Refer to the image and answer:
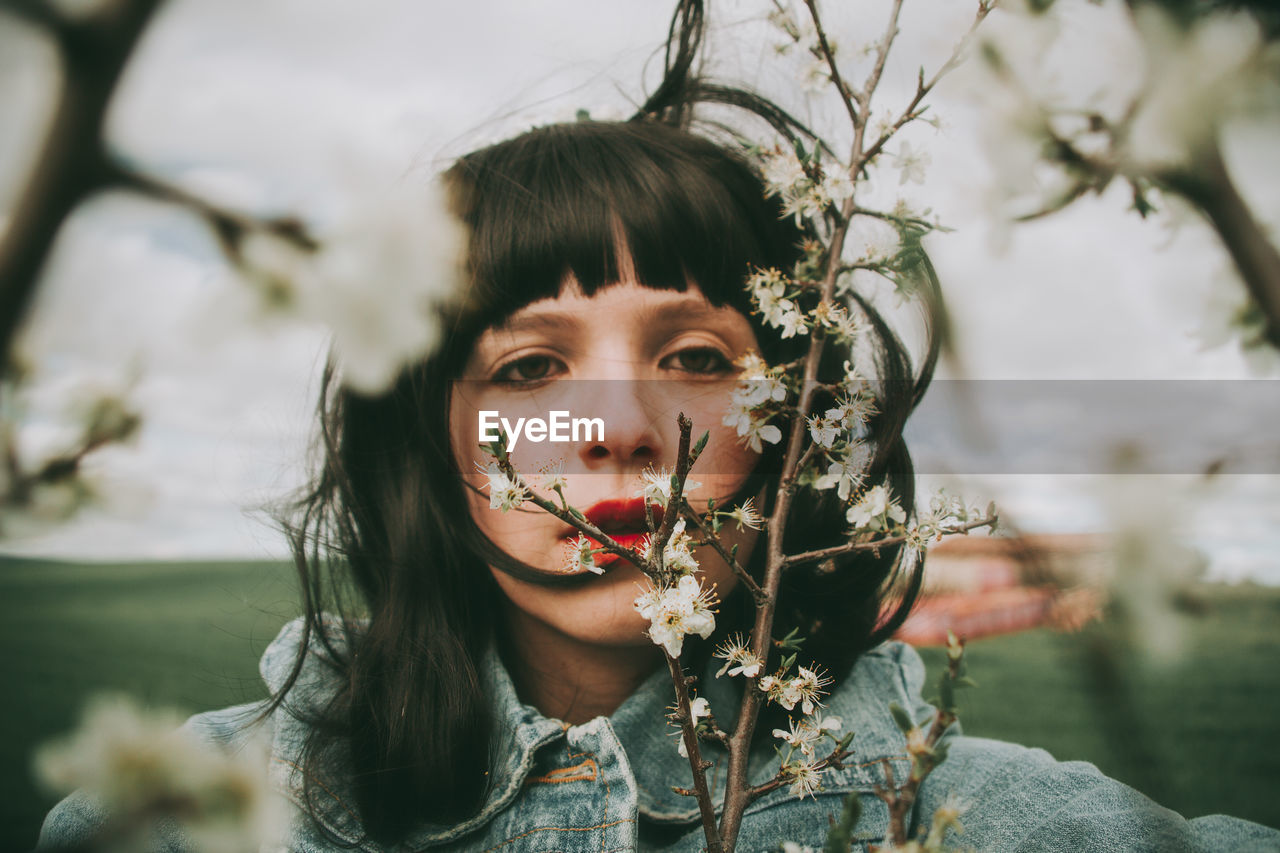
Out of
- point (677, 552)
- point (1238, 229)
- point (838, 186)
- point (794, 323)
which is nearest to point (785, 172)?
point (838, 186)

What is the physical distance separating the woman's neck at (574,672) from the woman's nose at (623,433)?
0.38 metres

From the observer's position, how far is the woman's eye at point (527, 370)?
1199 millimetres

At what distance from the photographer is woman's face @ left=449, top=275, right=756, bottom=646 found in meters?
1.07

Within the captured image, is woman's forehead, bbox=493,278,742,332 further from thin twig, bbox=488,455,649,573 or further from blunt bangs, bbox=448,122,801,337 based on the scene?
thin twig, bbox=488,455,649,573

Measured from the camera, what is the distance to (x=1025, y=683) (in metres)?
4.14

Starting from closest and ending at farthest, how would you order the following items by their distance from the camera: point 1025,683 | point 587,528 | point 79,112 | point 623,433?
1. point 79,112
2. point 587,528
3. point 623,433
4. point 1025,683

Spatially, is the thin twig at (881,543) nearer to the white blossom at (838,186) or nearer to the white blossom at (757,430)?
the white blossom at (757,430)

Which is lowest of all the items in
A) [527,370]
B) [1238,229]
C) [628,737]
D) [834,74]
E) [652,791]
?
[652,791]

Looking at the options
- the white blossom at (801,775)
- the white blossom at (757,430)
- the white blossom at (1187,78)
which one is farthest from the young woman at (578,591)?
the white blossom at (1187,78)

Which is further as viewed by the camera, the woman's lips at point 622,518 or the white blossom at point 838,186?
the woman's lips at point 622,518

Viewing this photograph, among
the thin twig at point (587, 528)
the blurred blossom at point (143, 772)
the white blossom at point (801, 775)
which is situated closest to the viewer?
the blurred blossom at point (143, 772)

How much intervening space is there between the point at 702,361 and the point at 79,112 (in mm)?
941

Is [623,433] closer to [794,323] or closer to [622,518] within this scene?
[622,518]

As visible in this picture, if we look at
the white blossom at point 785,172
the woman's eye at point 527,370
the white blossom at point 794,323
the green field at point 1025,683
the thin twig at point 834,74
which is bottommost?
the green field at point 1025,683
